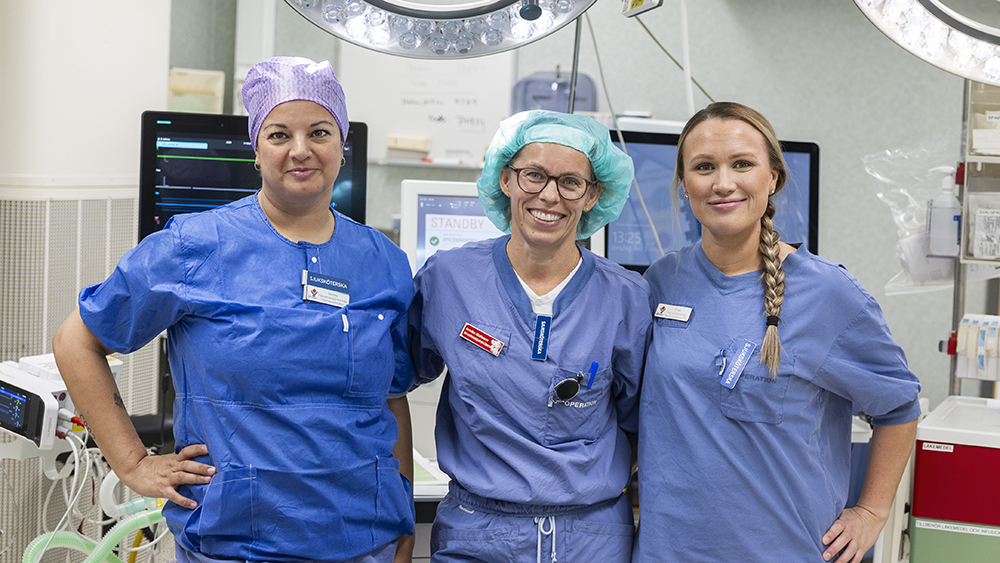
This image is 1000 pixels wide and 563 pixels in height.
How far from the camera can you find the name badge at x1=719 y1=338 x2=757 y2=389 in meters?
1.33

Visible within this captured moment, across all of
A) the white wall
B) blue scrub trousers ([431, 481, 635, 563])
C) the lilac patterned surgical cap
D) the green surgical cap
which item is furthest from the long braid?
the white wall

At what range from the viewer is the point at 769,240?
141cm

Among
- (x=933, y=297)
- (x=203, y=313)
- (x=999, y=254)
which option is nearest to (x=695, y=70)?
(x=933, y=297)

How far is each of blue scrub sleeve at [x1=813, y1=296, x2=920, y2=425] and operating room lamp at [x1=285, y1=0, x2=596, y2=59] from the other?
0.74 meters

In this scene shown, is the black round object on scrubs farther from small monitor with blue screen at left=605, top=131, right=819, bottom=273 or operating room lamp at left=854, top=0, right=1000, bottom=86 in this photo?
small monitor with blue screen at left=605, top=131, right=819, bottom=273

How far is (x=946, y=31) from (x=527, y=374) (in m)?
0.81

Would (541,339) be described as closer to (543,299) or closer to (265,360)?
(543,299)

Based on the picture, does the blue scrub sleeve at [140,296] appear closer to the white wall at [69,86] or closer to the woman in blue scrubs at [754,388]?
the woman in blue scrubs at [754,388]

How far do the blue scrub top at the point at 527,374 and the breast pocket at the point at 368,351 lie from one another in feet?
A: 0.42

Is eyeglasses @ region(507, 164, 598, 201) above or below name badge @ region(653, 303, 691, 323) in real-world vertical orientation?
above

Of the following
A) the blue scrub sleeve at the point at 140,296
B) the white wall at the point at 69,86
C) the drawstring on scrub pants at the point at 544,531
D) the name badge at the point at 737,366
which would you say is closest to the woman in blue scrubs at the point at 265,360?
the blue scrub sleeve at the point at 140,296

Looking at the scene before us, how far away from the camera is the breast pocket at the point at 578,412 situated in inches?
53.6

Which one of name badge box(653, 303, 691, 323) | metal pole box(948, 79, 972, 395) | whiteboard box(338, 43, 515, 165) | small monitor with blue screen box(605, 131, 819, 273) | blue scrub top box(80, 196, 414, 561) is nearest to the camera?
blue scrub top box(80, 196, 414, 561)

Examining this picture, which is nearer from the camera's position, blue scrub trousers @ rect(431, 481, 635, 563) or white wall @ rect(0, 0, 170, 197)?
blue scrub trousers @ rect(431, 481, 635, 563)
